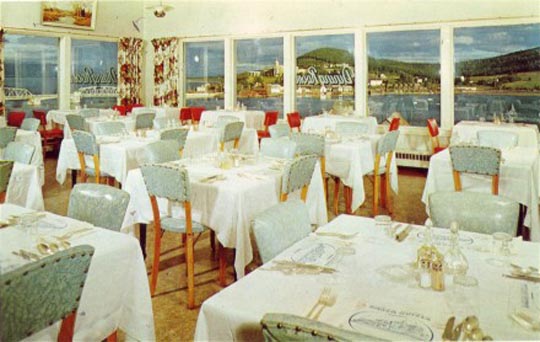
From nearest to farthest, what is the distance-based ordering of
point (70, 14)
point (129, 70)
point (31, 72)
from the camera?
point (70, 14) → point (31, 72) → point (129, 70)

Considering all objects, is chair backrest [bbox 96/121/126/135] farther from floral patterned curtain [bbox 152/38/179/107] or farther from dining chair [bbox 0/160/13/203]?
floral patterned curtain [bbox 152/38/179/107]

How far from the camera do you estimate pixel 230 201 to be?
3355 mm

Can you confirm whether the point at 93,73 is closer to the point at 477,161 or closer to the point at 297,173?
the point at 297,173

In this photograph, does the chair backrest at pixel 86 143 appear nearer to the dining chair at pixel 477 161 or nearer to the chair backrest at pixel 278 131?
the chair backrest at pixel 278 131

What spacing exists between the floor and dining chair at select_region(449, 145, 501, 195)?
121 cm

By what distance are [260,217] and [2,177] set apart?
2.12m

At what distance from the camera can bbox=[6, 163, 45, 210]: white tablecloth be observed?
3973mm

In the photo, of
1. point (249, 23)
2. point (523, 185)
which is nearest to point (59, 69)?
point (249, 23)

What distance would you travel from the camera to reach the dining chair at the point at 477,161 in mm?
4121

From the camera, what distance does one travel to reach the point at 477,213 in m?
2.58

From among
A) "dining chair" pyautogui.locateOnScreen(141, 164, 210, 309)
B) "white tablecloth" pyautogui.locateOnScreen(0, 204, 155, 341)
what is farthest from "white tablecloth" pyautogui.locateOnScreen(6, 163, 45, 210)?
"white tablecloth" pyautogui.locateOnScreen(0, 204, 155, 341)

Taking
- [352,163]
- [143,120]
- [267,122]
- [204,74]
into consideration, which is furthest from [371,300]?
[204,74]

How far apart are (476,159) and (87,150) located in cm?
371

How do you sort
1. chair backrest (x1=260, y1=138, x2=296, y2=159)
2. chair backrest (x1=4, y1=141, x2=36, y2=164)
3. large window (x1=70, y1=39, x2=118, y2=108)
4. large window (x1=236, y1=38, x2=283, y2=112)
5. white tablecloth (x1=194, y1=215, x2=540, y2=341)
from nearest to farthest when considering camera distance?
white tablecloth (x1=194, y1=215, x2=540, y2=341), chair backrest (x1=4, y1=141, x2=36, y2=164), chair backrest (x1=260, y1=138, x2=296, y2=159), large window (x1=236, y1=38, x2=283, y2=112), large window (x1=70, y1=39, x2=118, y2=108)
